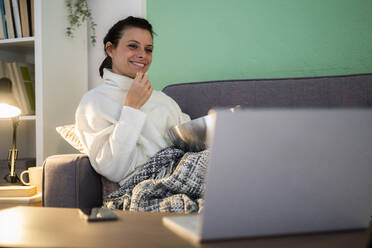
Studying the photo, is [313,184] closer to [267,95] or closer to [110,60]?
[267,95]

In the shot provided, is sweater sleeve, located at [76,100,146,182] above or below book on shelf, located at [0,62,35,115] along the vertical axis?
below

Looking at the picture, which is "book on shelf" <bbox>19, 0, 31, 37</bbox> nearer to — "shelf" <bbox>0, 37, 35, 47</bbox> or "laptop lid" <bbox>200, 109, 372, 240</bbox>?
"shelf" <bbox>0, 37, 35, 47</bbox>

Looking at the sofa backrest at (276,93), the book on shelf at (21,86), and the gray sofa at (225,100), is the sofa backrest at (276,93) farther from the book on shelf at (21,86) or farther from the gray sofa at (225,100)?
the book on shelf at (21,86)

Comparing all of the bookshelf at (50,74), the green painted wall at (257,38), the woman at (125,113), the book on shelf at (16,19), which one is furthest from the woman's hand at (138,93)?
the book on shelf at (16,19)

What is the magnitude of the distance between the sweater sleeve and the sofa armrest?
0.07 metres

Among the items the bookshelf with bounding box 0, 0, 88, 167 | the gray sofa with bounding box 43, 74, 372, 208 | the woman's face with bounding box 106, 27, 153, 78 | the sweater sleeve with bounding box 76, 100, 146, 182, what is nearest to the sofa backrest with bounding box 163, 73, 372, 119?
the gray sofa with bounding box 43, 74, 372, 208

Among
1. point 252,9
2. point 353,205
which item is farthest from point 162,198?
point 252,9

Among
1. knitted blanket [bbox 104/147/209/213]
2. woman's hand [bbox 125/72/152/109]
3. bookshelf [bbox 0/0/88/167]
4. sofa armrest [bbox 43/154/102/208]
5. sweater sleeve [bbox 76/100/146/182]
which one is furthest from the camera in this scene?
bookshelf [bbox 0/0/88/167]

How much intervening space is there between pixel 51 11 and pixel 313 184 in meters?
2.03

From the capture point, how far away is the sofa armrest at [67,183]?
141 cm

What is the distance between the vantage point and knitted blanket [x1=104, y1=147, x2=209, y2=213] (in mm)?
1294

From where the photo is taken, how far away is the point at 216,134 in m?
0.54

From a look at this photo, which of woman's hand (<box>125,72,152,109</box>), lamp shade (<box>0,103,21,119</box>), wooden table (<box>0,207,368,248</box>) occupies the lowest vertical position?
wooden table (<box>0,207,368,248</box>)

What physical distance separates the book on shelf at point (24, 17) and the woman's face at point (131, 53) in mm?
689
